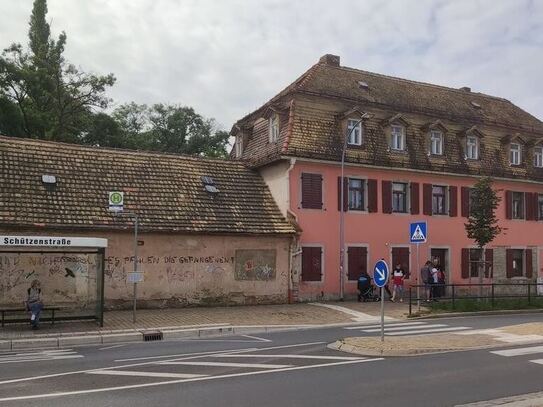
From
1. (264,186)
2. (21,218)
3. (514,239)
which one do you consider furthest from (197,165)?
(514,239)

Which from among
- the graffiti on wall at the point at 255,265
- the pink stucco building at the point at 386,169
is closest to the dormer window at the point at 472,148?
the pink stucco building at the point at 386,169

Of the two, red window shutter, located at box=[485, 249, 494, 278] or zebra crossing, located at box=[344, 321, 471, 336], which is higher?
red window shutter, located at box=[485, 249, 494, 278]

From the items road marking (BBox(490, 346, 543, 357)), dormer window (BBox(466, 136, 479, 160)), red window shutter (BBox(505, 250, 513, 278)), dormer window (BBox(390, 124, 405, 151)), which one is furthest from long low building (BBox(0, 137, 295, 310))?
red window shutter (BBox(505, 250, 513, 278))

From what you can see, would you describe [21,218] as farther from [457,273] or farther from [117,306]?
[457,273]

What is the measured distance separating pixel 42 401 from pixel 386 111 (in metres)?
24.0

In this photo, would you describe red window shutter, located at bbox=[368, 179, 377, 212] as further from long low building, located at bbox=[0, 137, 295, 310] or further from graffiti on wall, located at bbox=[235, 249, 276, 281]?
graffiti on wall, located at bbox=[235, 249, 276, 281]

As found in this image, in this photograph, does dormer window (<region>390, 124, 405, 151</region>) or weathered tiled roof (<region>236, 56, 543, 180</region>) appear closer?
weathered tiled roof (<region>236, 56, 543, 180</region>)

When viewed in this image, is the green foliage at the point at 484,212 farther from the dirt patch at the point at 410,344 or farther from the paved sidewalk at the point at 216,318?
the dirt patch at the point at 410,344

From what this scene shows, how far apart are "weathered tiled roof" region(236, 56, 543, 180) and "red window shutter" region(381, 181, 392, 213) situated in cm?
98

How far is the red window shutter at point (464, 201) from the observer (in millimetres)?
29984

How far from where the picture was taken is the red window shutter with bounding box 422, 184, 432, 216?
2881 centimetres

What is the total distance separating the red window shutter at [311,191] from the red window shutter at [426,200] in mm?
6011

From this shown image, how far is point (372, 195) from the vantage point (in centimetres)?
2725

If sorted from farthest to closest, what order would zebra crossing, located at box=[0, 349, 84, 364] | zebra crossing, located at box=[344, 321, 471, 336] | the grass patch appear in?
1. the grass patch
2. zebra crossing, located at box=[344, 321, 471, 336]
3. zebra crossing, located at box=[0, 349, 84, 364]
